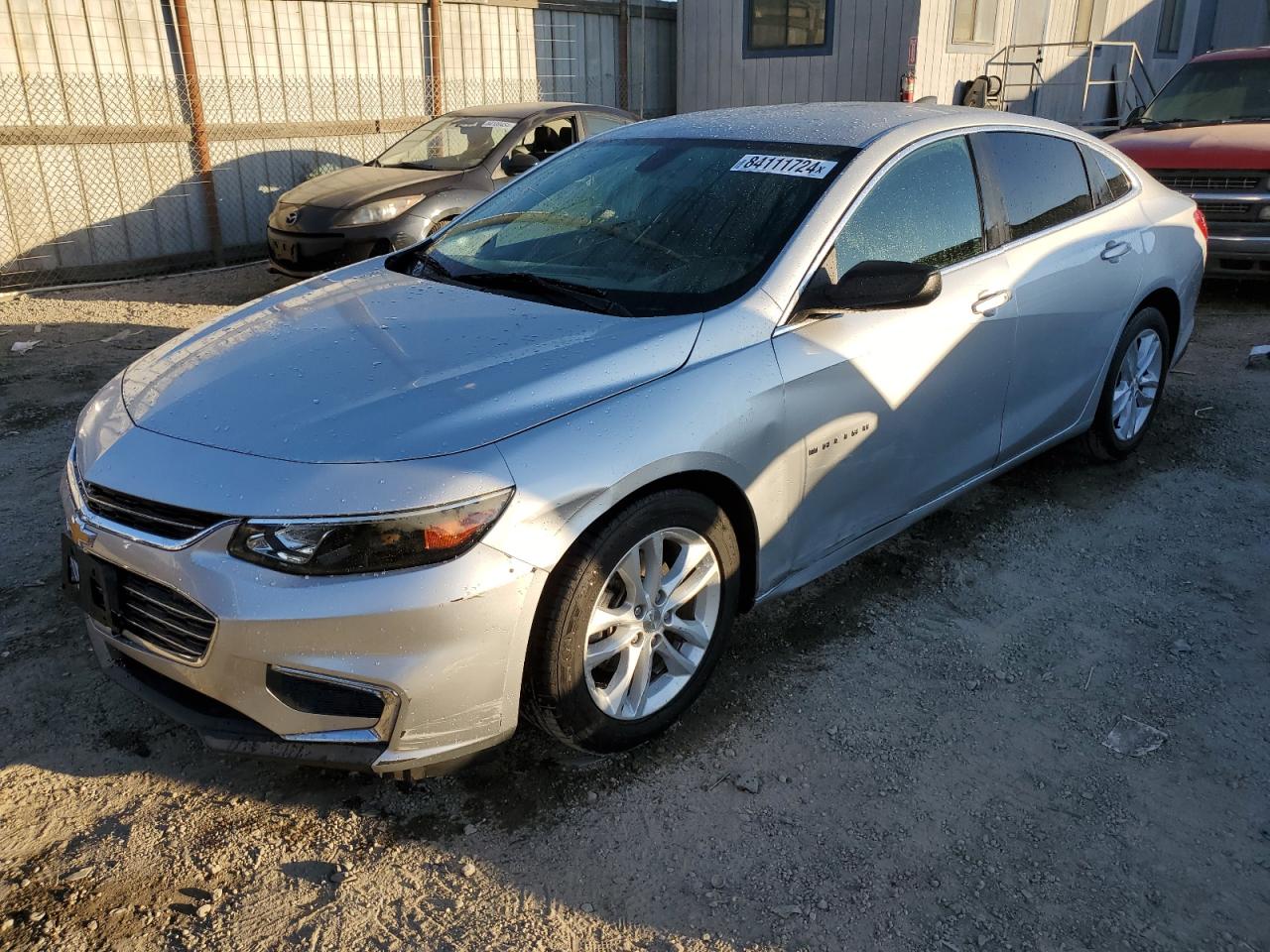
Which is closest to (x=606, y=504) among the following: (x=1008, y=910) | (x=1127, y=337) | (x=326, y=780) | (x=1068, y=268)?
(x=326, y=780)

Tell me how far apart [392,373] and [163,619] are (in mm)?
859

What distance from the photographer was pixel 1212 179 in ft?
26.7

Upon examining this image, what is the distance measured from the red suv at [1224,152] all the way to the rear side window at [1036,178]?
443cm

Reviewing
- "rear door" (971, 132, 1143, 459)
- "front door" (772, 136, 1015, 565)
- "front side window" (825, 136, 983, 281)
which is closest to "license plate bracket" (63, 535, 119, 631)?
"front door" (772, 136, 1015, 565)

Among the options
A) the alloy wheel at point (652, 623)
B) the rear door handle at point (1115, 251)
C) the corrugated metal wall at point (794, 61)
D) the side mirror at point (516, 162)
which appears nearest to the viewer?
the alloy wheel at point (652, 623)

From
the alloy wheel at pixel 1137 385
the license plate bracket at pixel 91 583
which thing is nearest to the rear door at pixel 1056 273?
the alloy wheel at pixel 1137 385

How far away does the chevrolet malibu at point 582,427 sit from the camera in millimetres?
2400

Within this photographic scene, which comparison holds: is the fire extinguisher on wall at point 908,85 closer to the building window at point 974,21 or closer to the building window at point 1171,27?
the building window at point 974,21

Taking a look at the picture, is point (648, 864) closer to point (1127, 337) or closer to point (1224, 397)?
point (1127, 337)

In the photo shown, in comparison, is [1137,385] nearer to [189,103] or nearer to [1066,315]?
[1066,315]

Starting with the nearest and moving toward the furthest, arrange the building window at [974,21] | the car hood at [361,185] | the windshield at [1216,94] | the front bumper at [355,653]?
the front bumper at [355,653] → the car hood at [361,185] → the windshield at [1216,94] → the building window at [974,21]

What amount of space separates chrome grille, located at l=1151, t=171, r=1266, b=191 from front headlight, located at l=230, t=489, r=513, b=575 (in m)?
7.43

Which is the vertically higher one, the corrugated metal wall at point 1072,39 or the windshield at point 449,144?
the corrugated metal wall at point 1072,39

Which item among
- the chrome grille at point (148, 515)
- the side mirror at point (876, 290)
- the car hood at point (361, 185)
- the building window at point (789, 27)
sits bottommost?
the car hood at point (361, 185)
